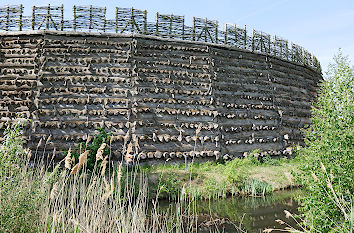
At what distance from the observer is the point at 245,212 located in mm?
8258

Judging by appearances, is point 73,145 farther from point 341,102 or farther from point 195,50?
point 341,102

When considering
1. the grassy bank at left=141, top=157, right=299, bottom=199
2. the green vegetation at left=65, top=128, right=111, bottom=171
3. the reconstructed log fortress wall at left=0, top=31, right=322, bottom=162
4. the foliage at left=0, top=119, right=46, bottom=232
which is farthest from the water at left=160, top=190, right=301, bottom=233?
the foliage at left=0, top=119, right=46, bottom=232

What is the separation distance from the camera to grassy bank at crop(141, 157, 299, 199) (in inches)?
392

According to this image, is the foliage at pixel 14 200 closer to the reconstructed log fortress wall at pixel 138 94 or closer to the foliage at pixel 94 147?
the foliage at pixel 94 147

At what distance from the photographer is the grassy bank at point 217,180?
9953 mm

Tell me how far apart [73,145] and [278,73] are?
1209 cm

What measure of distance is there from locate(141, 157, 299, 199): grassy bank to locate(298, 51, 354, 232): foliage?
4.27m

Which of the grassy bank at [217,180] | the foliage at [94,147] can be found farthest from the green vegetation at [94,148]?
the grassy bank at [217,180]

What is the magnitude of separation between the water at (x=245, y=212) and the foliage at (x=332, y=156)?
1541mm

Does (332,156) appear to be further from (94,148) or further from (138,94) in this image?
(138,94)

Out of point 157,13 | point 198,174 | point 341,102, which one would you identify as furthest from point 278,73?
point 341,102

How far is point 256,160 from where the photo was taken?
13.4m

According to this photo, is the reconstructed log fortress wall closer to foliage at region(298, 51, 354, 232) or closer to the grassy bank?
the grassy bank

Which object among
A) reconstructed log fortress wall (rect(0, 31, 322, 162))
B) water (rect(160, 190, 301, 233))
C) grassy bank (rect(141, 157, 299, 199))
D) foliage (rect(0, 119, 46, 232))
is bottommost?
water (rect(160, 190, 301, 233))
